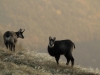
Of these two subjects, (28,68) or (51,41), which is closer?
(28,68)

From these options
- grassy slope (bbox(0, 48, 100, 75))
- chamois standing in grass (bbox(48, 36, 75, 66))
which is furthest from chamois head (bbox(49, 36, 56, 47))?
grassy slope (bbox(0, 48, 100, 75))

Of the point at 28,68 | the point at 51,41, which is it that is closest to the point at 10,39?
the point at 51,41

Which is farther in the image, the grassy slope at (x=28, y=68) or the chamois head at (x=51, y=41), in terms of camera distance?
the chamois head at (x=51, y=41)

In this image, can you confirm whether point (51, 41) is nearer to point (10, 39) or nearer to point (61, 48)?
point (61, 48)

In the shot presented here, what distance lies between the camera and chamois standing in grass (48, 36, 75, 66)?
18.7 metres

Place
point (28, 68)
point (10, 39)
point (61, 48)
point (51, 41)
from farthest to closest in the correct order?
point (10, 39) → point (61, 48) → point (51, 41) → point (28, 68)

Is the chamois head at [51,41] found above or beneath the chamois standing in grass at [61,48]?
above

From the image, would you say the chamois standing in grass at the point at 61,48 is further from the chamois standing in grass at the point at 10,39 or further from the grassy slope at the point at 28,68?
the chamois standing in grass at the point at 10,39

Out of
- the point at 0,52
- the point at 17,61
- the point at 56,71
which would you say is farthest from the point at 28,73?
the point at 0,52

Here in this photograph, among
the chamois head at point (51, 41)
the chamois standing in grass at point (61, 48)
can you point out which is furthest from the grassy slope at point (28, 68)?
the chamois head at point (51, 41)

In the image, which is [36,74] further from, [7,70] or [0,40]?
[0,40]

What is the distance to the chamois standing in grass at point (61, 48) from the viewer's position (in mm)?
18734

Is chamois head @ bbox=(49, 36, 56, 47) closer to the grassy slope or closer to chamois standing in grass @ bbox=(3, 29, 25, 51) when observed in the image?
the grassy slope

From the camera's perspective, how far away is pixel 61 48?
19078 millimetres
